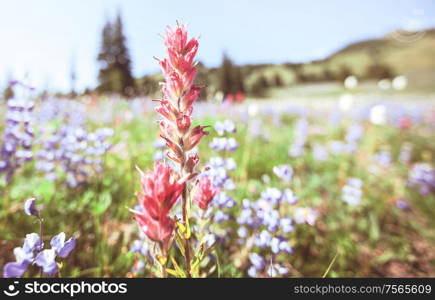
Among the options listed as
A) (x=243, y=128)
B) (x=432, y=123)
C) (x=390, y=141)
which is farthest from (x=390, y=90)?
(x=243, y=128)

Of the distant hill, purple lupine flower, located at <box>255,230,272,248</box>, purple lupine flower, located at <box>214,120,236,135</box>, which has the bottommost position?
purple lupine flower, located at <box>255,230,272,248</box>

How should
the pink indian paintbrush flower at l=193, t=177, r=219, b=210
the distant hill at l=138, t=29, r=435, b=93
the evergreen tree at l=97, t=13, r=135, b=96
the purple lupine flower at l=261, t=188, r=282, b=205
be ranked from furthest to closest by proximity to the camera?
1. the distant hill at l=138, t=29, r=435, b=93
2. the evergreen tree at l=97, t=13, r=135, b=96
3. the purple lupine flower at l=261, t=188, r=282, b=205
4. the pink indian paintbrush flower at l=193, t=177, r=219, b=210

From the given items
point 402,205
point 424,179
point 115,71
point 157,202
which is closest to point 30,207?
point 157,202

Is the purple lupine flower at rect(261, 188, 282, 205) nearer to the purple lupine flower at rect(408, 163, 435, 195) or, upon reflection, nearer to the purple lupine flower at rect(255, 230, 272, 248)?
the purple lupine flower at rect(255, 230, 272, 248)

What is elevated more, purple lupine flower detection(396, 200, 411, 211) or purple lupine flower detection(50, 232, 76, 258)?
purple lupine flower detection(50, 232, 76, 258)

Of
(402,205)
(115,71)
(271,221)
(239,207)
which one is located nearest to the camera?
(271,221)

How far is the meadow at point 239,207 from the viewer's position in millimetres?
1743

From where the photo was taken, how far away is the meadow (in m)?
1.74

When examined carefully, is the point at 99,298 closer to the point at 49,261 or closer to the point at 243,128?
the point at 49,261

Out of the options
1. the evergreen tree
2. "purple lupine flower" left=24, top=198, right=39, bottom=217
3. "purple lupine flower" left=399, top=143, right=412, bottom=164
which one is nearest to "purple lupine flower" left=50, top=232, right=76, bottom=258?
"purple lupine flower" left=24, top=198, right=39, bottom=217

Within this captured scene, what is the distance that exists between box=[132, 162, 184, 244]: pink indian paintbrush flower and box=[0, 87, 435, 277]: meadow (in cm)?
11

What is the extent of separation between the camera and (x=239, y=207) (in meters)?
2.38

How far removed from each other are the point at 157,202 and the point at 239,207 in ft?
5.39

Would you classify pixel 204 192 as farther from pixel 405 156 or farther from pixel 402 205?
pixel 405 156
